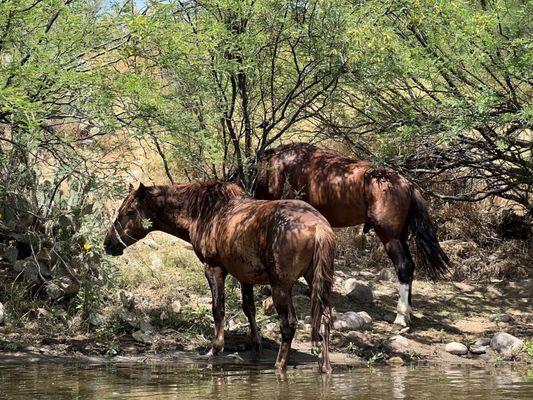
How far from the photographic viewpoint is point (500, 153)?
12164mm

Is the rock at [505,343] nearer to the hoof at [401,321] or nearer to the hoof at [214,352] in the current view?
the hoof at [401,321]

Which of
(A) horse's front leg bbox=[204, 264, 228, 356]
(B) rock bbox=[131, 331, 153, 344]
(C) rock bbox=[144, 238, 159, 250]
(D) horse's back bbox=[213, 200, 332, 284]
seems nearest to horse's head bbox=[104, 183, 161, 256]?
(B) rock bbox=[131, 331, 153, 344]

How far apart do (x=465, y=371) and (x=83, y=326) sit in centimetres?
433

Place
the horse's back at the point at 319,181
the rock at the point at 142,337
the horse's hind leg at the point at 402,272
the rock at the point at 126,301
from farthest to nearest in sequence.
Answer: the horse's back at the point at 319,181 → the horse's hind leg at the point at 402,272 → the rock at the point at 126,301 → the rock at the point at 142,337

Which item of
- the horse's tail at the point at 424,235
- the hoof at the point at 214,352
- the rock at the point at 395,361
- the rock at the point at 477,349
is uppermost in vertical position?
the horse's tail at the point at 424,235

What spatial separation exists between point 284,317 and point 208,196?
85.1 inches

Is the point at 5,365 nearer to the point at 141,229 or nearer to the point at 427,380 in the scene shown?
the point at 141,229

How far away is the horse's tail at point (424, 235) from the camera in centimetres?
1191

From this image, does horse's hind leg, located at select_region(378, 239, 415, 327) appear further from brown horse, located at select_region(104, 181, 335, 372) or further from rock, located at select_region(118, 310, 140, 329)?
rock, located at select_region(118, 310, 140, 329)

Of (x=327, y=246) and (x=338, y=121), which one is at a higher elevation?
(x=338, y=121)

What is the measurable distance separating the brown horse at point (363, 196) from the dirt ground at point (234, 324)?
648 mm

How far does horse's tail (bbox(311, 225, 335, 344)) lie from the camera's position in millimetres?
8719

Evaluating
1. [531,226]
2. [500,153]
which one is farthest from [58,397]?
[531,226]

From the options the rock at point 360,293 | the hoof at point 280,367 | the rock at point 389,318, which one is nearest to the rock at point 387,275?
the rock at point 360,293
